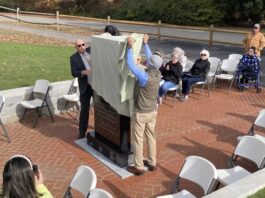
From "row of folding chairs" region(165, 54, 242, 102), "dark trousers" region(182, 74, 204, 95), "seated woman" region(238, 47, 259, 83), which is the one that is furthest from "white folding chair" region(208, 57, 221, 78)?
"dark trousers" region(182, 74, 204, 95)

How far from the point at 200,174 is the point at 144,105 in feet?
4.91

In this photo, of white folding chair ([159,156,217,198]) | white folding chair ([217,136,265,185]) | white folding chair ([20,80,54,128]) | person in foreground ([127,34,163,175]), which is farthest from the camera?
white folding chair ([20,80,54,128])

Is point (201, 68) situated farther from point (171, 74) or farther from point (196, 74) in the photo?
point (171, 74)

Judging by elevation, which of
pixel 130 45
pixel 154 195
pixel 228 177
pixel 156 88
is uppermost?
pixel 130 45

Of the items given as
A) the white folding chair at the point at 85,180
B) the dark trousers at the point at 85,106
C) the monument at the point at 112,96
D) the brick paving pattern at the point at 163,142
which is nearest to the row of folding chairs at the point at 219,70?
the brick paving pattern at the point at 163,142

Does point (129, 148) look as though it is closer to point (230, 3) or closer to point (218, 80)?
point (218, 80)

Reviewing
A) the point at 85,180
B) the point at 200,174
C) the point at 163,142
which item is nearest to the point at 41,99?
the point at 163,142

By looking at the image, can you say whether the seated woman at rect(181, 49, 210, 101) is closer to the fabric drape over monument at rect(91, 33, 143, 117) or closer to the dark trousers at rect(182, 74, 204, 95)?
the dark trousers at rect(182, 74, 204, 95)

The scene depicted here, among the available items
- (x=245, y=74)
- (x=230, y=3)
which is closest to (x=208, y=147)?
(x=245, y=74)

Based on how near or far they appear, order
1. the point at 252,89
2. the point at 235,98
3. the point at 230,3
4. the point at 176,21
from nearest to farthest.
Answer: the point at 235,98
the point at 252,89
the point at 230,3
the point at 176,21

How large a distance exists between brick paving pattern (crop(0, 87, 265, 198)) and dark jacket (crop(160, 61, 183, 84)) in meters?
0.61

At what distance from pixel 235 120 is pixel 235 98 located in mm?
1885

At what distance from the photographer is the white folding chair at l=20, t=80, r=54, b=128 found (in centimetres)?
870

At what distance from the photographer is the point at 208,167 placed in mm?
4984
